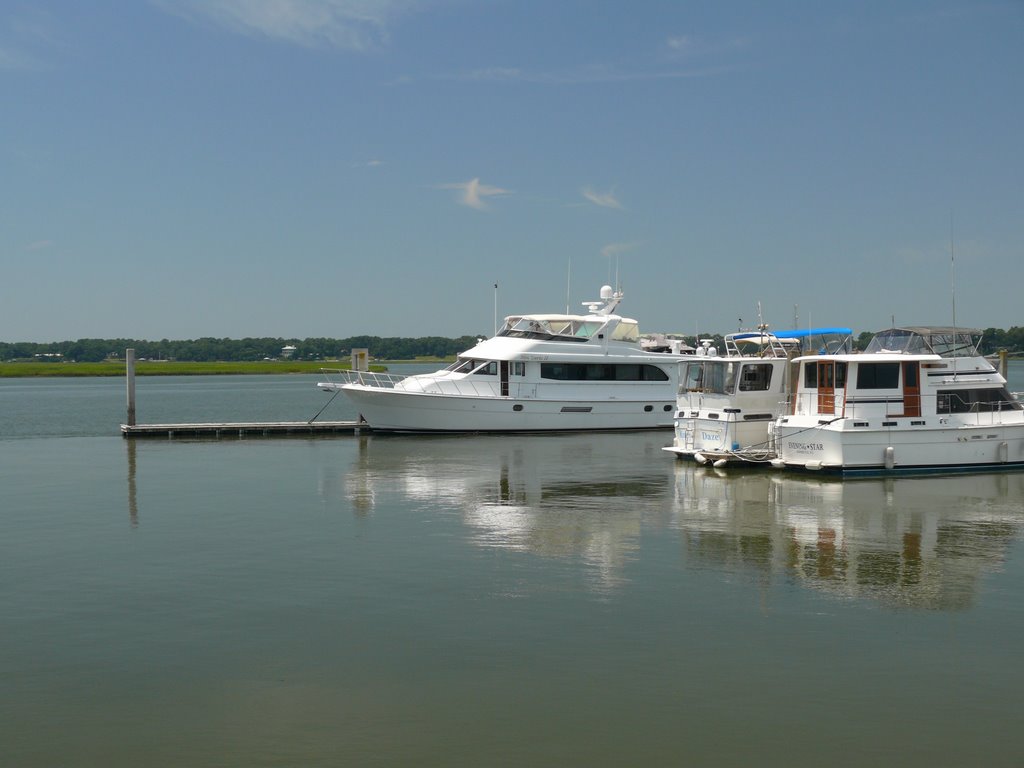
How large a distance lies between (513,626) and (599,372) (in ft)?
75.4

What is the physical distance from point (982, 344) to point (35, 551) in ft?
68.2

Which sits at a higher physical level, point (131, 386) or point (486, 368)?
point (486, 368)

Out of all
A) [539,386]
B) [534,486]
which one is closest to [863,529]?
[534,486]

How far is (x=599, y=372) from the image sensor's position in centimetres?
3275

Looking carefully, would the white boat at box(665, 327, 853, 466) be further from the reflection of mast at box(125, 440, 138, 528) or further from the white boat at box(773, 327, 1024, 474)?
the reflection of mast at box(125, 440, 138, 528)

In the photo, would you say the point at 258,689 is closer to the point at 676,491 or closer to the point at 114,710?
the point at 114,710

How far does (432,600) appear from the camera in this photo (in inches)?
440

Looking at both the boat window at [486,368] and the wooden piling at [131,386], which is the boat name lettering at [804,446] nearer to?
the boat window at [486,368]

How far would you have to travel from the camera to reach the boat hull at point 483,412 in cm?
3123

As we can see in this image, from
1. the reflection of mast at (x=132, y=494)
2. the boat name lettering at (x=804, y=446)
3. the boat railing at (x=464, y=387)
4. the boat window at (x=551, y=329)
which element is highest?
the boat window at (x=551, y=329)

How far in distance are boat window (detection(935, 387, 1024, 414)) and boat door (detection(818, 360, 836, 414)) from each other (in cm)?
235

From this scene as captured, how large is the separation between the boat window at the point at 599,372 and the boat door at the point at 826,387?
37.5 feet

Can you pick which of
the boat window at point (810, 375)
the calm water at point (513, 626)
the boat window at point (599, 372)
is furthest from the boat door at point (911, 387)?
the boat window at point (599, 372)

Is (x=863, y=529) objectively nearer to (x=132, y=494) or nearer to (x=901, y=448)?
(x=901, y=448)
